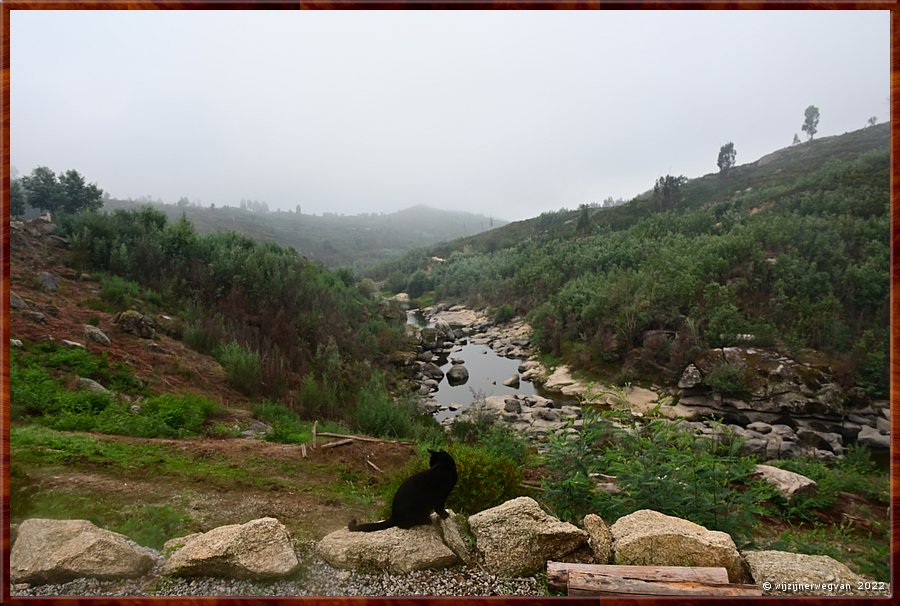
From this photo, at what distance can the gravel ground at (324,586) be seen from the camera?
212 centimetres

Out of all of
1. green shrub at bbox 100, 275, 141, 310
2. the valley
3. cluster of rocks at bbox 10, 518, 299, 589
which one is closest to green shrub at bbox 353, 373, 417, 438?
the valley

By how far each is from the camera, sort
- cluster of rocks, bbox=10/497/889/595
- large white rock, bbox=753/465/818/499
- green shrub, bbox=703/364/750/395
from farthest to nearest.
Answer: green shrub, bbox=703/364/750/395
large white rock, bbox=753/465/818/499
cluster of rocks, bbox=10/497/889/595

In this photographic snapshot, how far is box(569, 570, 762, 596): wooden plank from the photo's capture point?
6.66 feet

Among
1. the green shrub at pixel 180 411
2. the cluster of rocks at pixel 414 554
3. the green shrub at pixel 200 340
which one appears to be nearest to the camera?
the cluster of rocks at pixel 414 554

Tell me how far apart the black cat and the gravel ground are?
0.32 meters

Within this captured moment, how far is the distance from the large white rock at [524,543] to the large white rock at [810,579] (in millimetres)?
1027

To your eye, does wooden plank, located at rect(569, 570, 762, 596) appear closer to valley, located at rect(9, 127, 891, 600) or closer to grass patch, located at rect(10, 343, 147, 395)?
valley, located at rect(9, 127, 891, 600)

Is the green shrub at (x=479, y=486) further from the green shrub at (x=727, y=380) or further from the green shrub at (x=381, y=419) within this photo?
the green shrub at (x=727, y=380)

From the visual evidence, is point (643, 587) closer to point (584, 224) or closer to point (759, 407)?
point (759, 407)

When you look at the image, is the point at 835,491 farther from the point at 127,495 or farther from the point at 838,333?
the point at 127,495

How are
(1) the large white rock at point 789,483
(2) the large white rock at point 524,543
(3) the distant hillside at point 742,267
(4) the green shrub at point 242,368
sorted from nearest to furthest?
(2) the large white rock at point 524,543 < (3) the distant hillside at point 742,267 < (1) the large white rock at point 789,483 < (4) the green shrub at point 242,368

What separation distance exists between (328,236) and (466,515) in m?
8.97

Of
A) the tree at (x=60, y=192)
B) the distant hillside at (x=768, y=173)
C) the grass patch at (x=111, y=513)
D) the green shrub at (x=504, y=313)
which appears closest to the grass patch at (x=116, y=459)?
the grass patch at (x=111, y=513)

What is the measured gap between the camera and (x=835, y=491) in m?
3.98
